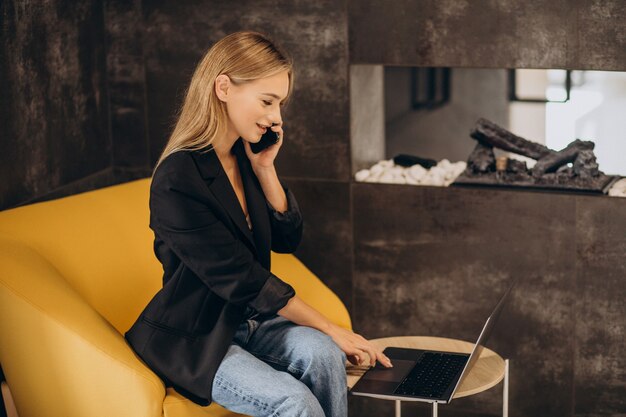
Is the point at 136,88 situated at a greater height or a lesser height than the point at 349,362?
greater

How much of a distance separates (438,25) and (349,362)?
118 cm

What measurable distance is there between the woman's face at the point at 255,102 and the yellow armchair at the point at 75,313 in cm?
62

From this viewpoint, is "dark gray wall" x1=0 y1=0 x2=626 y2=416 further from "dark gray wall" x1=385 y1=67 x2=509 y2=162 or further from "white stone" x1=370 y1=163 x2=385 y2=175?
"dark gray wall" x1=385 y1=67 x2=509 y2=162

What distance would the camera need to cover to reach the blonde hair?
2441mm

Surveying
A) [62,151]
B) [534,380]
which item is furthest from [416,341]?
[62,151]

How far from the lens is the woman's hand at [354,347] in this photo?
2.52m

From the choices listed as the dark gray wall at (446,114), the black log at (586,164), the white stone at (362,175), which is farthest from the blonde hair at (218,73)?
the dark gray wall at (446,114)

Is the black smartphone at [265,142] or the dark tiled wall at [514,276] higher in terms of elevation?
the black smartphone at [265,142]

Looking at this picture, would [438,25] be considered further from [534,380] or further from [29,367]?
[29,367]

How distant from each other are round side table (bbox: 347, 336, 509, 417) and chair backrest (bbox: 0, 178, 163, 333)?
0.70 meters

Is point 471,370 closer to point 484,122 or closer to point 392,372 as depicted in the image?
point 392,372

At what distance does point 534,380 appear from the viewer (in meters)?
3.36

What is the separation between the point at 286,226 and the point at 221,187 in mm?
280

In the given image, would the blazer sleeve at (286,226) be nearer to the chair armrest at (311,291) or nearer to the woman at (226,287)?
the woman at (226,287)
